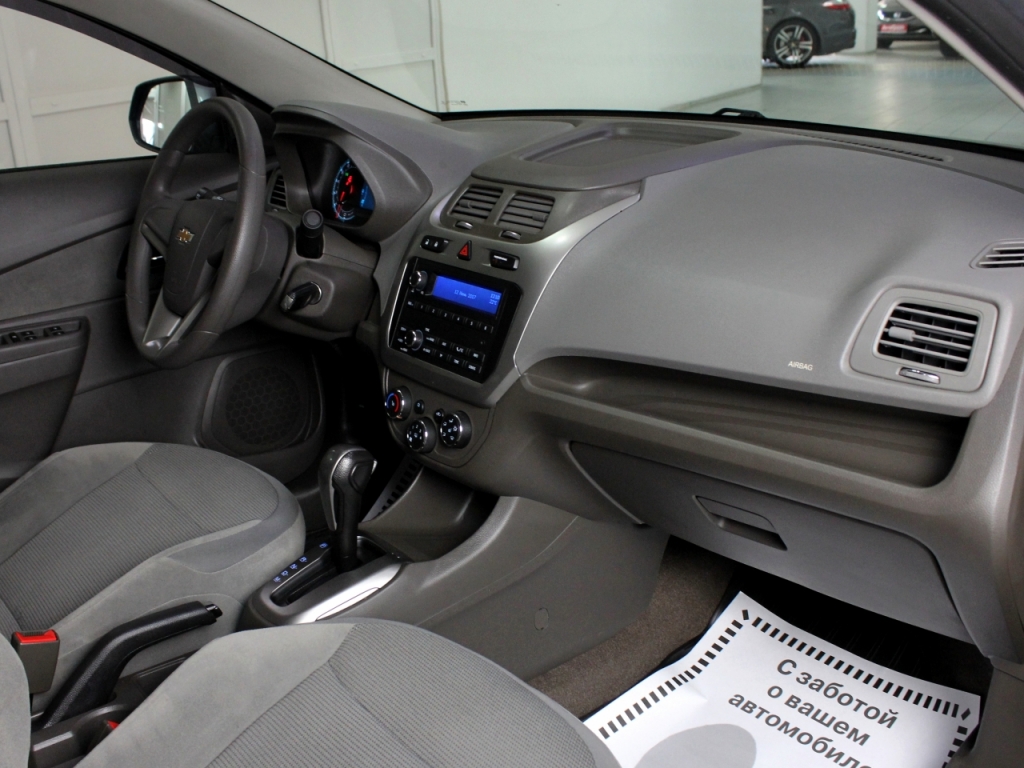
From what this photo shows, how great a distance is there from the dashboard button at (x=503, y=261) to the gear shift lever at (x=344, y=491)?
0.39 m

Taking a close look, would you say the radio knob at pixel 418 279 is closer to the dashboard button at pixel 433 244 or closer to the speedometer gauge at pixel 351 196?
the dashboard button at pixel 433 244

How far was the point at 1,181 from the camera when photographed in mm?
1778

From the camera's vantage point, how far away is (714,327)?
1.22 m

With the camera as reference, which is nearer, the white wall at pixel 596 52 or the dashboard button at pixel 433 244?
the dashboard button at pixel 433 244

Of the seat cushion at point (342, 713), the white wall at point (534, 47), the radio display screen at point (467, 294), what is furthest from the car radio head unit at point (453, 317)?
the white wall at point (534, 47)

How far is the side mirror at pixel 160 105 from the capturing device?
193 centimetres

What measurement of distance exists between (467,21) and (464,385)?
2631mm

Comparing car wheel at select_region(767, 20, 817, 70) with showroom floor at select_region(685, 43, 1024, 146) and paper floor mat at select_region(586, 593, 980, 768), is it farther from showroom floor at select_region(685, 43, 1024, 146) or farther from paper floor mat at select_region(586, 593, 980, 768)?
paper floor mat at select_region(586, 593, 980, 768)

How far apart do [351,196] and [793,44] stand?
33.1 inches

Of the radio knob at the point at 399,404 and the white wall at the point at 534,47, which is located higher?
the white wall at the point at 534,47

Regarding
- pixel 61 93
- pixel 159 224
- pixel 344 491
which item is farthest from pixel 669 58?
pixel 61 93

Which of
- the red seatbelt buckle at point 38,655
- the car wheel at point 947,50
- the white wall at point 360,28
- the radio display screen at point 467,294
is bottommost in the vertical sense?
the red seatbelt buckle at point 38,655

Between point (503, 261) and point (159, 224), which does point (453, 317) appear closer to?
point (503, 261)

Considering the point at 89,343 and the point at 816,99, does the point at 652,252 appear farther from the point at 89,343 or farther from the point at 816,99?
the point at 89,343
